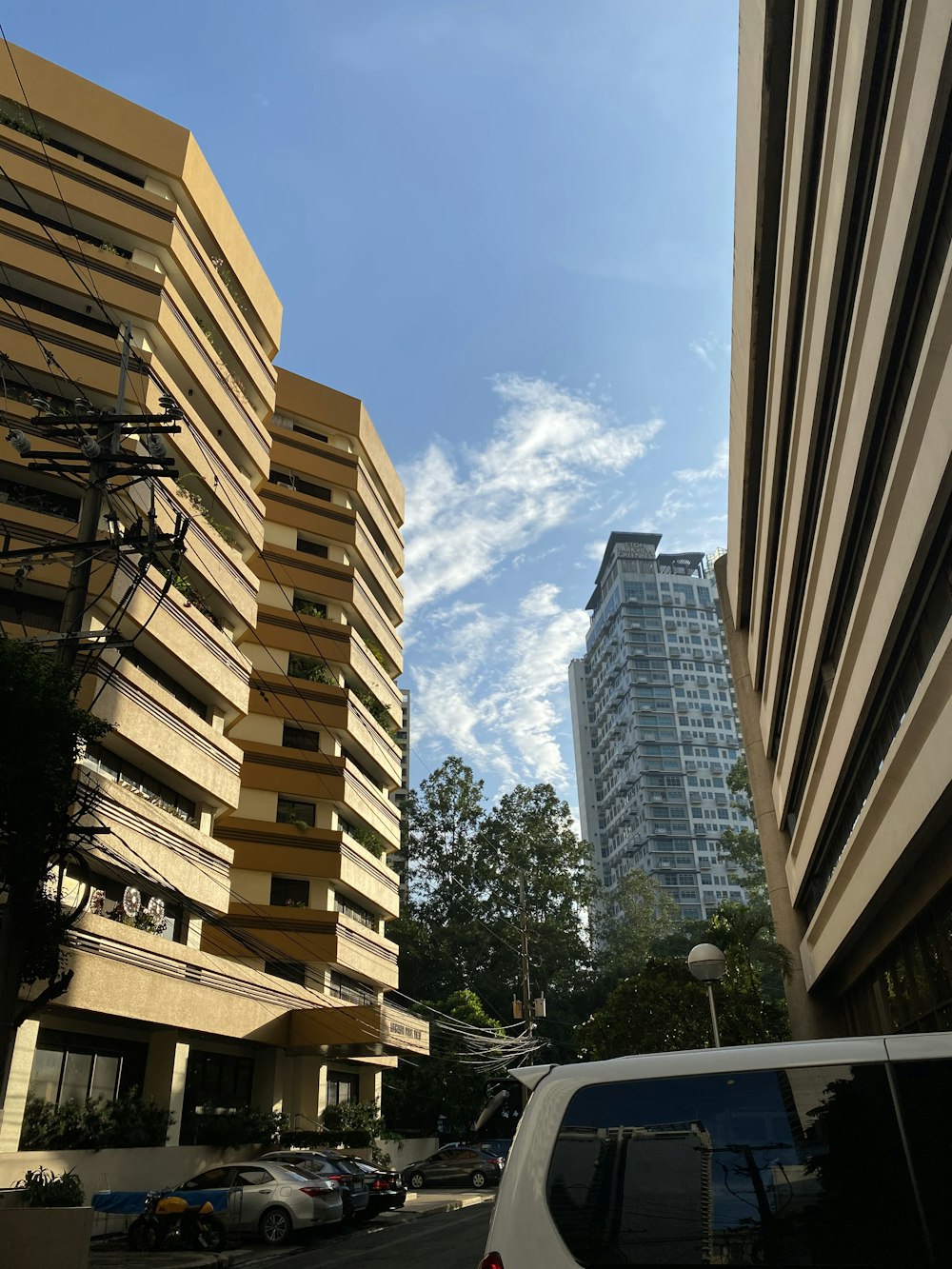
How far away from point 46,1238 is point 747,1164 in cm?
1095

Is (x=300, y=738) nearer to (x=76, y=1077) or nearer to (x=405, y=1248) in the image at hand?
(x=76, y=1077)

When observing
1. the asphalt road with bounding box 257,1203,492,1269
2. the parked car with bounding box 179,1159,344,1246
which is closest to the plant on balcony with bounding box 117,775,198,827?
the parked car with bounding box 179,1159,344,1246

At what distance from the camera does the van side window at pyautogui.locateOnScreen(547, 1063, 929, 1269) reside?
342 centimetres

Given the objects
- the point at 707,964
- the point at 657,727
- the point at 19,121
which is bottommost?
the point at 707,964

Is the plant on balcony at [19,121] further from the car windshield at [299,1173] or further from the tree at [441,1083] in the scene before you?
the tree at [441,1083]

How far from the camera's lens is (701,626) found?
135000mm

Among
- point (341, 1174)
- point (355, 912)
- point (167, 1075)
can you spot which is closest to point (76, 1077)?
point (167, 1075)

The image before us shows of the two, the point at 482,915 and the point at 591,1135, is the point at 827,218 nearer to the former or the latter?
the point at 591,1135

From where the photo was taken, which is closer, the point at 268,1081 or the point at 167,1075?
the point at 167,1075

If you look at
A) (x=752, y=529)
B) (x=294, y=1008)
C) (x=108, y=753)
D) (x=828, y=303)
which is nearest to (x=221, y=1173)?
(x=108, y=753)

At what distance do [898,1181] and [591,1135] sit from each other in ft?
3.86

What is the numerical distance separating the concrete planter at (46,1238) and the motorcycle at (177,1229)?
3.77m

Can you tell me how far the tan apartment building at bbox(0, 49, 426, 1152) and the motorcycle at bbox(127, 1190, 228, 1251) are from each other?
156 inches

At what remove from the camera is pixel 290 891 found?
32875 millimetres
